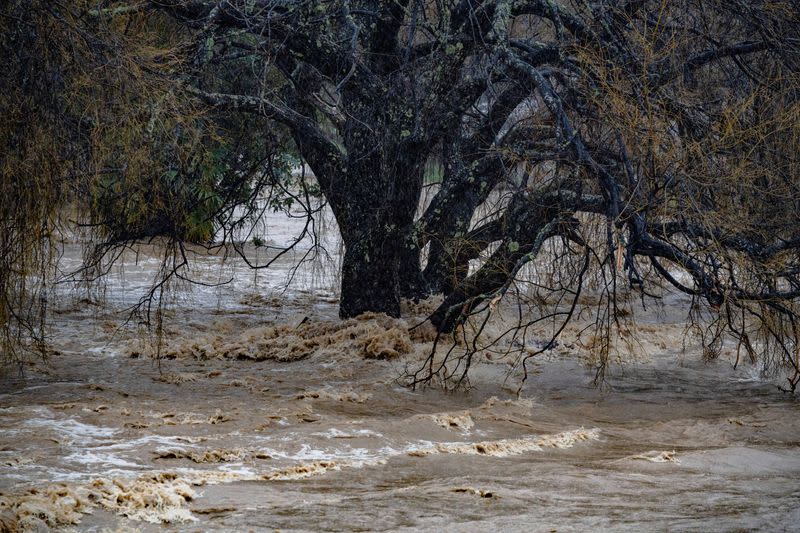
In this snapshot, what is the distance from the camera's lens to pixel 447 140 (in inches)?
449

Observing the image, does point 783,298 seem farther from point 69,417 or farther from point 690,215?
point 69,417

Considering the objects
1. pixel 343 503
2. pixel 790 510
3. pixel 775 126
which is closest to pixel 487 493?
pixel 343 503

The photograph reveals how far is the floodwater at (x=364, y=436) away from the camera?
509cm

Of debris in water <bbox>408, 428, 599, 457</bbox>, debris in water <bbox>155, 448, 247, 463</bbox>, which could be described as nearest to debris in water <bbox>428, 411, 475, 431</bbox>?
debris in water <bbox>408, 428, 599, 457</bbox>

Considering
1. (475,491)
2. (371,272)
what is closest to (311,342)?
(371,272)

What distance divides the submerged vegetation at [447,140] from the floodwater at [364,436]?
56 centimetres

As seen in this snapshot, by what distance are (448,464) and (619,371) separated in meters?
4.49

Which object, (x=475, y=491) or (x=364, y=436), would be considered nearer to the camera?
(x=475, y=491)

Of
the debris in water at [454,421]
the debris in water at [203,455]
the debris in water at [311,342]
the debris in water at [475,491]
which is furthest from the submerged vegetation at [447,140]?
the debris in water at [475,491]

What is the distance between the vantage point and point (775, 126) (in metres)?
8.61

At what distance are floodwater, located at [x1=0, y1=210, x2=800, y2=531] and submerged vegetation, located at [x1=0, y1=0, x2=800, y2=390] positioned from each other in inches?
21.9

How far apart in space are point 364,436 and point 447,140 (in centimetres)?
504

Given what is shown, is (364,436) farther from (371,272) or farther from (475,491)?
(371,272)

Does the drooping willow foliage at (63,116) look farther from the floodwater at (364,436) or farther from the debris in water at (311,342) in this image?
the debris in water at (311,342)
